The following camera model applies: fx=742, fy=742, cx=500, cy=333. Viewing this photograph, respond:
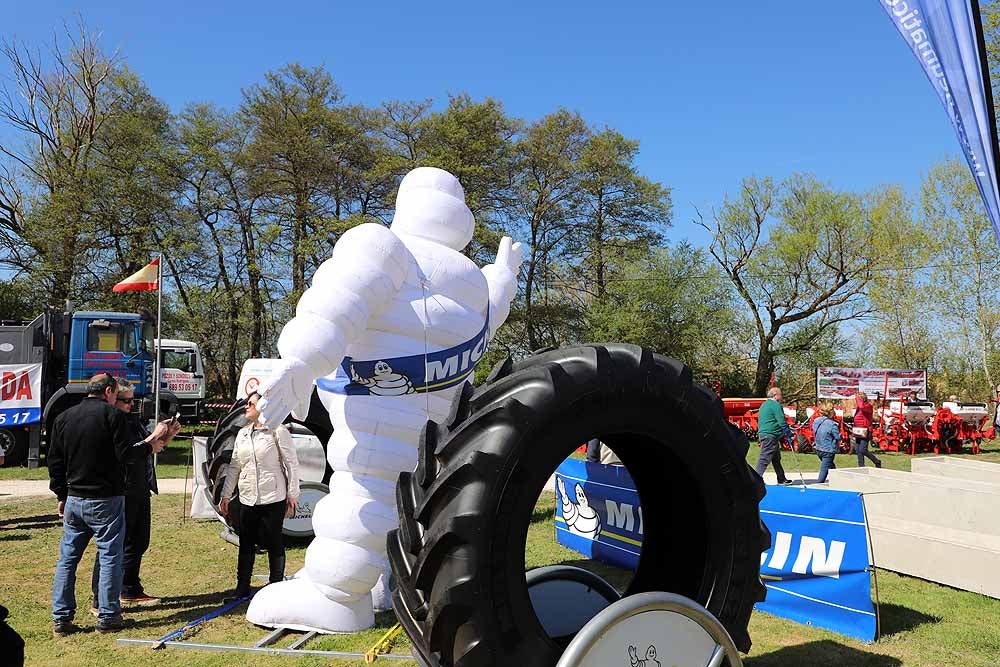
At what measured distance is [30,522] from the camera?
8969 millimetres

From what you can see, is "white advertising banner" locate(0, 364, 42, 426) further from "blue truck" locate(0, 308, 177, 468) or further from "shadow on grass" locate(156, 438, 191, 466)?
"shadow on grass" locate(156, 438, 191, 466)

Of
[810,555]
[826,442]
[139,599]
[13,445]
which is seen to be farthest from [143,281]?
[810,555]

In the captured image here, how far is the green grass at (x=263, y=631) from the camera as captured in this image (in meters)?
4.45

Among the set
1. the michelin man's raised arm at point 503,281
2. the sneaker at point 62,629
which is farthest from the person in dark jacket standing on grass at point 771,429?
the sneaker at point 62,629

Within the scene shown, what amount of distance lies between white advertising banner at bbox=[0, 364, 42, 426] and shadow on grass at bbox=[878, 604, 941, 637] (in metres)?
14.3

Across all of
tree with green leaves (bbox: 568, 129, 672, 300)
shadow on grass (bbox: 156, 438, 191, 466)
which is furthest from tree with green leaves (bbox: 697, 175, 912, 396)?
shadow on grass (bbox: 156, 438, 191, 466)

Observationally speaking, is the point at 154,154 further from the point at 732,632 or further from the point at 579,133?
the point at 732,632

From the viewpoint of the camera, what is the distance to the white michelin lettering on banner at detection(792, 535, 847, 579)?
5.00 meters

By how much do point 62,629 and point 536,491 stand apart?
4.24 metres

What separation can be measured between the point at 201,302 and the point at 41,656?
23.5 metres

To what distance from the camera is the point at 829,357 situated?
107 feet

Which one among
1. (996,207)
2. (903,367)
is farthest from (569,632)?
(903,367)

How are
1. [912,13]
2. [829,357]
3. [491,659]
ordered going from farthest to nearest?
1. [829,357]
2. [912,13]
3. [491,659]

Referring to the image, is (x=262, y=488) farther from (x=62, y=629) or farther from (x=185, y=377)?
(x=185, y=377)
